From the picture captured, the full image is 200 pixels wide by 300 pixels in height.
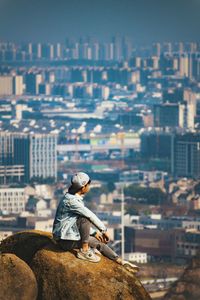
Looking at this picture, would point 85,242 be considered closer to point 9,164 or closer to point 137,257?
point 137,257

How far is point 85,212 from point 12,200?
147 feet

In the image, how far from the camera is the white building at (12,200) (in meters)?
48.3

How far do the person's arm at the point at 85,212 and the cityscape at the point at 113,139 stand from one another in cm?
1752

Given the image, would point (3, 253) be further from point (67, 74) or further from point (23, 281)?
point (67, 74)

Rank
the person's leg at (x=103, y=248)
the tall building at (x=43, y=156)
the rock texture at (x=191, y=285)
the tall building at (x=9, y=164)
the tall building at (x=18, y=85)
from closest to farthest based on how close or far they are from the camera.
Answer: the person's leg at (x=103, y=248), the rock texture at (x=191, y=285), the tall building at (x=9, y=164), the tall building at (x=43, y=156), the tall building at (x=18, y=85)

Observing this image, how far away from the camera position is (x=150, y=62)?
3895 inches

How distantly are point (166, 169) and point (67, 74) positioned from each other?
36974 mm

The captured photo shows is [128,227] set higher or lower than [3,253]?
lower

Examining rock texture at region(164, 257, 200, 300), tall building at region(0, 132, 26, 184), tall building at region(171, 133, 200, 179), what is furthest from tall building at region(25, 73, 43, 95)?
rock texture at region(164, 257, 200, 300)

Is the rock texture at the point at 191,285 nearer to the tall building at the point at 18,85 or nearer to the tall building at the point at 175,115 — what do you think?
the tall building at the point at 175,115

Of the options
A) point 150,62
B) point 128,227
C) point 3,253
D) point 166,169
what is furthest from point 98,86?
point 3,253

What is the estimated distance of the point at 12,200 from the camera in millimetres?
49625

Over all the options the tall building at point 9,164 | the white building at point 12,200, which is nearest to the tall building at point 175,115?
the tall building at point 9,164

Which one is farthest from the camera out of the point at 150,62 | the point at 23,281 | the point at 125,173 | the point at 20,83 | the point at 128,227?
the point at 150,62
